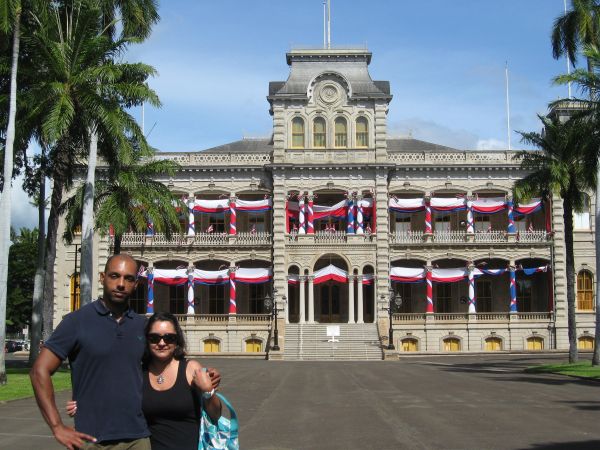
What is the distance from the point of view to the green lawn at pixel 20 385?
21.7 meters

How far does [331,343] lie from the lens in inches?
1946

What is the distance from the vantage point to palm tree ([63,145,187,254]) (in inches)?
1313

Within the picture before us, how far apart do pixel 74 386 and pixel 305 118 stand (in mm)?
48556

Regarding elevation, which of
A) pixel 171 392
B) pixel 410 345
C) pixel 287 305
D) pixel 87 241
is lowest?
pixel 410 345

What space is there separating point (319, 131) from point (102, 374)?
160 feet

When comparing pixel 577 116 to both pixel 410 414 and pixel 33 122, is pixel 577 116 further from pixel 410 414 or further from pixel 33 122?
pixel 33 122

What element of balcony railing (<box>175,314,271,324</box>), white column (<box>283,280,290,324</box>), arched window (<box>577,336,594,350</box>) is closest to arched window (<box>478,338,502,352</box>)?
arched window (<box>577,336,594,350</box>)

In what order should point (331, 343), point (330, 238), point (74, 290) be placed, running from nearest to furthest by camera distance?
point (331, 343) < point (330, 238) < point (74, 290)

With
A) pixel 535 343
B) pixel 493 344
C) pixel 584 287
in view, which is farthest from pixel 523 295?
pixel 493 344

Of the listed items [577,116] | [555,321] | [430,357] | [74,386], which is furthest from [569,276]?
[74,386]

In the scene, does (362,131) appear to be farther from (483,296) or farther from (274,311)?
(483,296)

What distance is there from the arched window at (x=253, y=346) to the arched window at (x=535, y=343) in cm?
1738

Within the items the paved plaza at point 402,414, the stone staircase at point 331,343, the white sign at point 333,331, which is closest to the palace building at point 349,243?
the stone staircase at point 331,343

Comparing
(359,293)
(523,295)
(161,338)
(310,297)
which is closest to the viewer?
(161,338)
